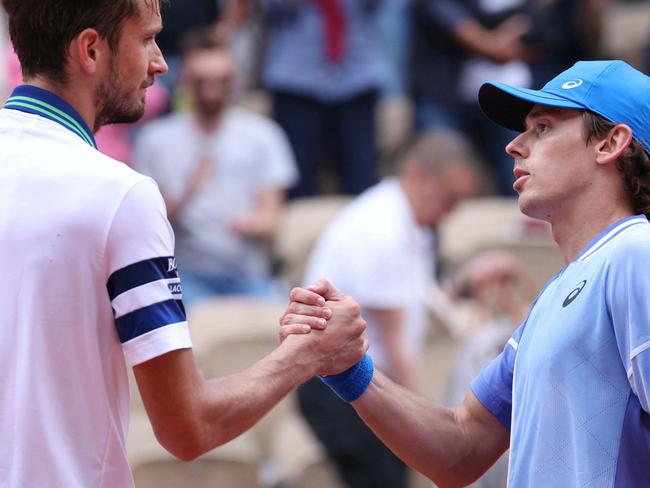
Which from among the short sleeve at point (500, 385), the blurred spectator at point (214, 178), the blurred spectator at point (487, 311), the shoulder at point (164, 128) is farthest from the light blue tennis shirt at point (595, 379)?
the shoulder at point (164, 128)

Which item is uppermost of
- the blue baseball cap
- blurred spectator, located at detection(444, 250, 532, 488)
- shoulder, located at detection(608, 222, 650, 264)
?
the blue baseball cap

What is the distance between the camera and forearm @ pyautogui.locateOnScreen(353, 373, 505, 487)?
10.3 ft

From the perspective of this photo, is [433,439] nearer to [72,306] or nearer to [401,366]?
[72,306]

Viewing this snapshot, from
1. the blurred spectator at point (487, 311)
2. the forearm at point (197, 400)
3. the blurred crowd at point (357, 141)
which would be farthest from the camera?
the blurred crowd at point (357, 141)

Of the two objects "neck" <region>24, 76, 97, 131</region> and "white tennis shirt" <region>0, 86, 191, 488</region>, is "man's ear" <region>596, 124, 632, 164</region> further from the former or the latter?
"neck" <region>24, 76, 97, 131</region>

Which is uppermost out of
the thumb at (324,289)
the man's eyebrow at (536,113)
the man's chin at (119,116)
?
the man's chin at (119,116)

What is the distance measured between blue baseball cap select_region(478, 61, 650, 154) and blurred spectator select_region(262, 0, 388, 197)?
4.65 metres

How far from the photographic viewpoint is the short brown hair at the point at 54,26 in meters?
2.69

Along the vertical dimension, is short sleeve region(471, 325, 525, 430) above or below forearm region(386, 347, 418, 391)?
above

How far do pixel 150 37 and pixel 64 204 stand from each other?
48cm

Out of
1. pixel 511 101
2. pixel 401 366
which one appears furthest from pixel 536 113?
pixel 401 366

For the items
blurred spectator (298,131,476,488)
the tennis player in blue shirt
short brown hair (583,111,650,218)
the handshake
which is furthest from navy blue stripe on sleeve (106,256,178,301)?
blurred spectator (298,131,476,488)

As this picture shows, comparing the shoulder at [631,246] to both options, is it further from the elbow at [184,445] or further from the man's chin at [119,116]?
the man's chin at [119,116]

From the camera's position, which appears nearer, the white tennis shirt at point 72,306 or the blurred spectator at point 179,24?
the white tennis shirt at point 72,306
